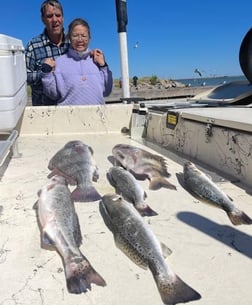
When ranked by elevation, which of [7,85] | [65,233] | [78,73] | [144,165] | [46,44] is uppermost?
[46,44]

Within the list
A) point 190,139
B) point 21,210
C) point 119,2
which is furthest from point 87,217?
point 119,2

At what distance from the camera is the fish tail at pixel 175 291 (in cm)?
166

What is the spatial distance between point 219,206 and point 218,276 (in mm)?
885

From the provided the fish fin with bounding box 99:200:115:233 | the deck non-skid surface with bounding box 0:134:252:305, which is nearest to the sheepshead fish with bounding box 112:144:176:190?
the deck non-skid surface with bounding box 0:134:252:305

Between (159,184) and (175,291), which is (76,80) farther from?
(175,291)

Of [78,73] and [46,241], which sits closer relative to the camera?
[46,241]

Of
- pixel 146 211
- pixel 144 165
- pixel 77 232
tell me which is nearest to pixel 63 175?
pixel 144 165

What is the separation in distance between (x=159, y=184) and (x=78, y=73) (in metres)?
2.44

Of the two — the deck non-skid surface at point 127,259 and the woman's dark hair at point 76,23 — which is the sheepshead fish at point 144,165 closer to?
the deck non-skid surface at point 127,259

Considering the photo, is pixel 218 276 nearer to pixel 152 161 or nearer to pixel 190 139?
pixel 152 161

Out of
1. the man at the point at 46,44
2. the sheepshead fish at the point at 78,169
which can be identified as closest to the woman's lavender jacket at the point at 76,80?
the man at the point at 46,44

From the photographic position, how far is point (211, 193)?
2814mm

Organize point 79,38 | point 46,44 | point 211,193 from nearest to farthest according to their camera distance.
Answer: point 211,193 < point 79,38 < point 46,44

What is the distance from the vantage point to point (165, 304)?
1642mm
